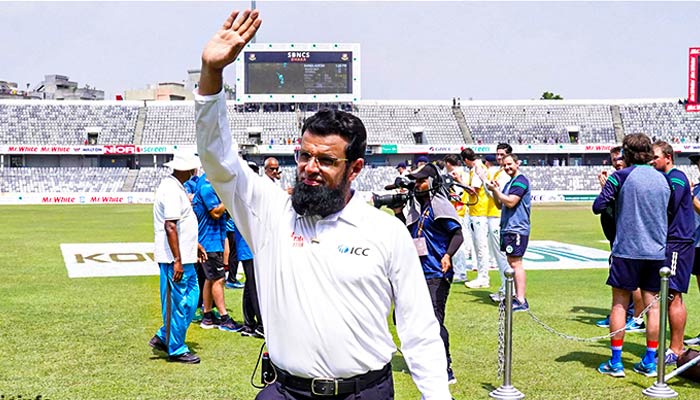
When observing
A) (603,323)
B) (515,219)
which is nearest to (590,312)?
(603,323)

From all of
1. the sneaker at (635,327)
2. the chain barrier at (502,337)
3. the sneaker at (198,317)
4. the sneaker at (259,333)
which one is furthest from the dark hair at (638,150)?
the sneaker at (198,317)

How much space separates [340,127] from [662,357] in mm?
4256

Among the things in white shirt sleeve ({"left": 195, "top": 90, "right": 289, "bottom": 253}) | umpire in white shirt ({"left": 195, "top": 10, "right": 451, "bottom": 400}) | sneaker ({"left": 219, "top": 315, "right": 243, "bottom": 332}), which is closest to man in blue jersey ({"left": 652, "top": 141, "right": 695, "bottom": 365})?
sneaker ({"left": 219, "top": 315, "right": 243, "bottom": 332})

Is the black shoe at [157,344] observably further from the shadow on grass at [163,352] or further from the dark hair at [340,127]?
the dark hair at [340,127]

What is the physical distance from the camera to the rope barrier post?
5.99 meters

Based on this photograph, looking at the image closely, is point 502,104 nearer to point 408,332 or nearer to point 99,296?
point 99,296

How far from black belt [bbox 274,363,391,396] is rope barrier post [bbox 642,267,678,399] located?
3.84 m

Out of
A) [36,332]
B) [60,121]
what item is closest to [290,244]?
[36,332]

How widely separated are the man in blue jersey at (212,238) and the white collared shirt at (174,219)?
840 mm

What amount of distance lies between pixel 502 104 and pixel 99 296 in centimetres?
5513

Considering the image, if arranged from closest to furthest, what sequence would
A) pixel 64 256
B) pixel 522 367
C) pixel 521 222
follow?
pixel 522 367, pixel 521 222, pixel 64 256

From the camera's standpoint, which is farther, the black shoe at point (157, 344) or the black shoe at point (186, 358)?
the black shoe at point (157, 344)

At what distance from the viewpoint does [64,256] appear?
15.3 meters

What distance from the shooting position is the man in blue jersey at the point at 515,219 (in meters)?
8.95
